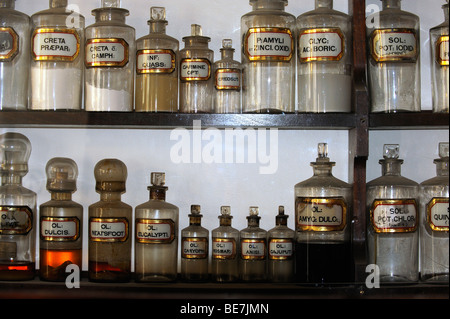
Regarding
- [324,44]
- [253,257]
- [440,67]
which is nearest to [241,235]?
[253,257]

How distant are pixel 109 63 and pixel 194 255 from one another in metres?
0.43

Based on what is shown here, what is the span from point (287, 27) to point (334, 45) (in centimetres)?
11

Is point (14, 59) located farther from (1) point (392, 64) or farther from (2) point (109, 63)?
(1) point (392, 64)

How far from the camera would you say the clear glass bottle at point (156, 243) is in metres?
1.32

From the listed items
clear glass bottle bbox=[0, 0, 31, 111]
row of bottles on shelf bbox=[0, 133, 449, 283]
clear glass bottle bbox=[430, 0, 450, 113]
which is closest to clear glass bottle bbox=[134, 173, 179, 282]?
row of bottles on shelf bbox=[0, 133, 449, 283]

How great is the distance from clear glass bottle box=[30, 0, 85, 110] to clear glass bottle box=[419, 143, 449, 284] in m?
0.75

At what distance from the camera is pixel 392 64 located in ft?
4.38

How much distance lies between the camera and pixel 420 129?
148cm

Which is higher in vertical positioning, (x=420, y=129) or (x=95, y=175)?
(x=420, y=129)

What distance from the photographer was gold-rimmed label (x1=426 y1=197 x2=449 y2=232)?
130cm

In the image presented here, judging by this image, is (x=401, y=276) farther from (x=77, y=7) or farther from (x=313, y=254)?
(x=77, y=7)
